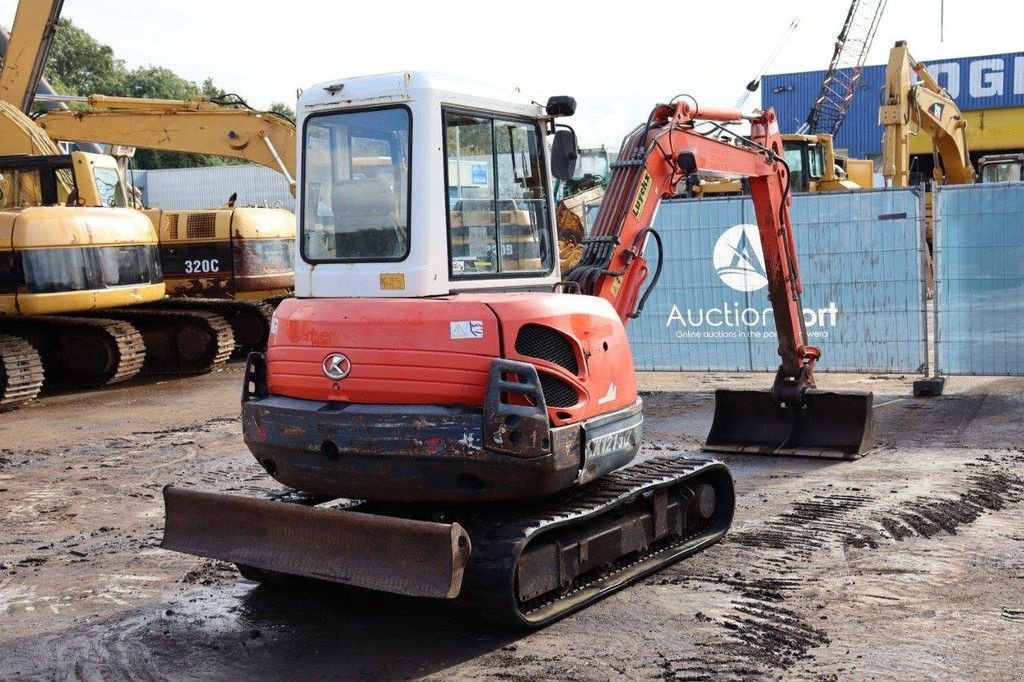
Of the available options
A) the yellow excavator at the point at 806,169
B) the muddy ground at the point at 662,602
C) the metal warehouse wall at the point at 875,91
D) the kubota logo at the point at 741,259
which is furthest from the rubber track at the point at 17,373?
the metal warehouse wall at the point at 875,91

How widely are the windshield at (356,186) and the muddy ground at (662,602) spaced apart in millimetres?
2016

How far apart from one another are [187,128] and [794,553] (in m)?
14.7

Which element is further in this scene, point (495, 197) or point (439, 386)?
point (495, 197)

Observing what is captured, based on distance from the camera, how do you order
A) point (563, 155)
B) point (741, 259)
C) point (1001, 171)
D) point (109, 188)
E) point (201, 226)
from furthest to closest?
point (1001, 171), point (201, 226), point (109, 188), point (741, 259), point (563, 155)

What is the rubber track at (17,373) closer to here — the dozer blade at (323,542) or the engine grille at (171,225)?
the engine grille at (171,225)

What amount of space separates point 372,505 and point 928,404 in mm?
7438

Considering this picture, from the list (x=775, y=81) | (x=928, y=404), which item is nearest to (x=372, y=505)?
(x=928, y=404)

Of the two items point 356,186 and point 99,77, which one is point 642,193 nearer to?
point 356,186

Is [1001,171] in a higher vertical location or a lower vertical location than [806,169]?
lower

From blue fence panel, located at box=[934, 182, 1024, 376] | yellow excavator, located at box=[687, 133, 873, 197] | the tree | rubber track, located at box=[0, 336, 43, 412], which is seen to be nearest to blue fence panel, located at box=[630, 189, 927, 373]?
blue fence panel, located at box=[934, 182, 1024, 376]

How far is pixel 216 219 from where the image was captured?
18.2 metres

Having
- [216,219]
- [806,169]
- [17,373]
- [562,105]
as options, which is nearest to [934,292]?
[562,105]

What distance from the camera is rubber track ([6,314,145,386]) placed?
51.8 ft

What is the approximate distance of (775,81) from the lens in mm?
49656
